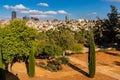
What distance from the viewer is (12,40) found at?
3266 cm

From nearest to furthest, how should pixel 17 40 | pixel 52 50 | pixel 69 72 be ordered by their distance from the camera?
pixel 17 40, pixel 69 72, pixel 52 50

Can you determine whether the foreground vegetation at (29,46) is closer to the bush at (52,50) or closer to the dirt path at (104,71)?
the bush at (52,50)

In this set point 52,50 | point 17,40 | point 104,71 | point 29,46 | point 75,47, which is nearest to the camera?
point 17,40

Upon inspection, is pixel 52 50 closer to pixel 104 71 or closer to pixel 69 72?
pixel 69 72

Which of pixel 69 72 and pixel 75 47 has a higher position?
pixel 75 47

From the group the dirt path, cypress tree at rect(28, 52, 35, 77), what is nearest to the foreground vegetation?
cypress tree at rect(28, 52, 35, 77)

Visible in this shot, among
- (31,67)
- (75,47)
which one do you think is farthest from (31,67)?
(75,47)

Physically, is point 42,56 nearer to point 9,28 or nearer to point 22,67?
point 22,67

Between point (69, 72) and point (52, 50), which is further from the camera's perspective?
point (52, 50)

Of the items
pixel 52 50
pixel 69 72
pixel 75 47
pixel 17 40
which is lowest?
pixel 69 72

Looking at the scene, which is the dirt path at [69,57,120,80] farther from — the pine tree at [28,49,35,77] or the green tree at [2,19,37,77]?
the green tree at [2,19,37,77]

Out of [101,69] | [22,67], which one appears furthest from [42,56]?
[101,69]

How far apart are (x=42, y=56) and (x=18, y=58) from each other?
11797mm

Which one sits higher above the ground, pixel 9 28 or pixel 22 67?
pixel 9 28
